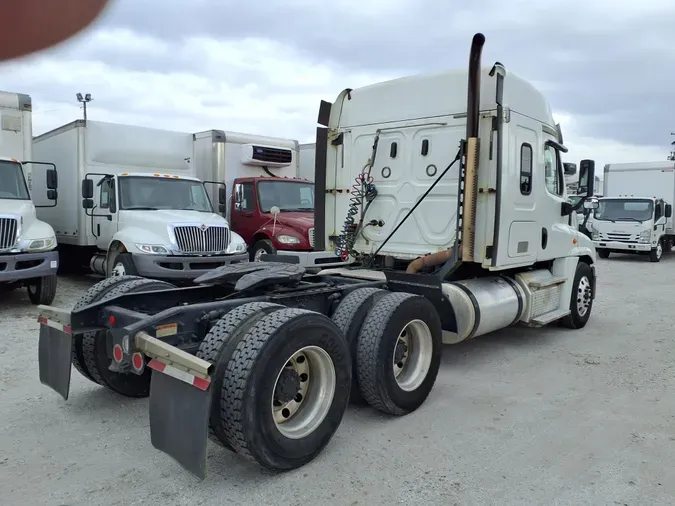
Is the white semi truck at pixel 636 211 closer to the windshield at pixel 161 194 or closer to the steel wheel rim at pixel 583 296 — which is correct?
the steel wheel rim at pixel 583 296

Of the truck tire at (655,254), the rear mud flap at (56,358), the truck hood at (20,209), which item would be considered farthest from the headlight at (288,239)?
the truck tire at (655,254)

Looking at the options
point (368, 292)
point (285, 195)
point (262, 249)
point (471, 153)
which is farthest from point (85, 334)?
point (285, 195)

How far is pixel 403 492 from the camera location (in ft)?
10.8

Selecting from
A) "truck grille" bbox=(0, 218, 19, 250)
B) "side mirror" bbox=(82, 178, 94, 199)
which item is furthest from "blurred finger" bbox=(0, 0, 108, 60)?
"side mirror" bbox=(82, 178, 94, 199)

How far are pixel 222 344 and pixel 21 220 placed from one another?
655cm

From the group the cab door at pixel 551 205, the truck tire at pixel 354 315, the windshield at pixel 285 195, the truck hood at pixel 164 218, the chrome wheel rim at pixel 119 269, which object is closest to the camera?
the truck tire at pixel 354 315

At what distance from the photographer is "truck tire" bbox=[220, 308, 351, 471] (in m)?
3.22

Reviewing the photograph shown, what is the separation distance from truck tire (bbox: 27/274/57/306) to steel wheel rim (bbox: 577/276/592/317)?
305 inches

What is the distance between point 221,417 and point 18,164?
805 centimetres

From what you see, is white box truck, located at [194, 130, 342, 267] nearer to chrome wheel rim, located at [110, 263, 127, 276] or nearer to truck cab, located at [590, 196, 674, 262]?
chrome wheel rim, located at [110, 263, 127, 276]

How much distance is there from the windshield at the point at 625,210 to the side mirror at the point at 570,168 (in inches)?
486

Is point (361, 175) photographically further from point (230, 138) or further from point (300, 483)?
point (230, 138)

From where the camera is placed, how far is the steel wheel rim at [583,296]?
304 inches

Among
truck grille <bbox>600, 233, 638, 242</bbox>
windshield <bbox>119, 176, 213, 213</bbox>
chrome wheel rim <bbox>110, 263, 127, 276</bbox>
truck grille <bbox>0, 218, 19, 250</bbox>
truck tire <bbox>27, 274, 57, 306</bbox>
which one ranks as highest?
windshield <bbox>119, 176, 213, 213</bbox>
